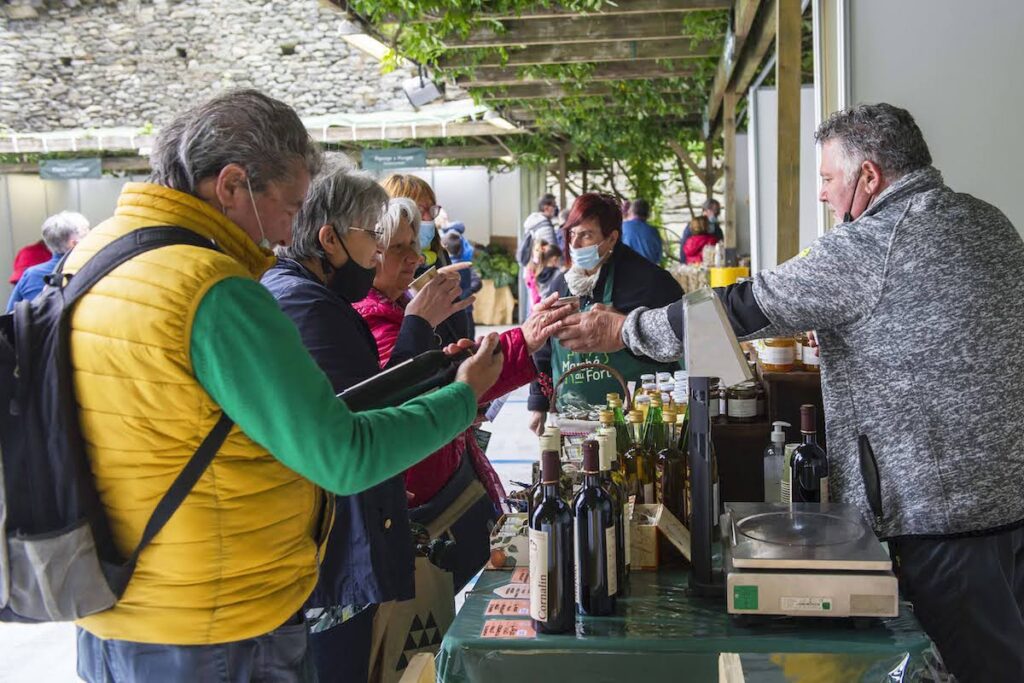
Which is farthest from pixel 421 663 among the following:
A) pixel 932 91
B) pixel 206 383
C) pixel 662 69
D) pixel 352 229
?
pixel 662 69

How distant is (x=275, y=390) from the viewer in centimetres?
141

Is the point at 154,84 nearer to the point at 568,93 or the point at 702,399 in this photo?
the point at 568,93

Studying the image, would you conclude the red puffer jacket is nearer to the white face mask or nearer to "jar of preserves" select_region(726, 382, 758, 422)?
"jar of preserves" select_region(726, 382, 758, 422)

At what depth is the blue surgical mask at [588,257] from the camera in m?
3.99

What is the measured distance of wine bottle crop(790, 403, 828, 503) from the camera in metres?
2.22

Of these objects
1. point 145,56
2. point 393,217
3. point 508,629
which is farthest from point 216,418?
point 145,56

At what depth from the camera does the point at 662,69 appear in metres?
9.58

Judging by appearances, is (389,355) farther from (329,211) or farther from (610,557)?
(610,557)

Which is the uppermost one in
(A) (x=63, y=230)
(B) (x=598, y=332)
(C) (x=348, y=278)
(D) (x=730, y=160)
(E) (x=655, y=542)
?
(D) (x=730, y=160)

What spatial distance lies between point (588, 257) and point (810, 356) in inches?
52.2

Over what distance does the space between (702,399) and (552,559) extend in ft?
1.42

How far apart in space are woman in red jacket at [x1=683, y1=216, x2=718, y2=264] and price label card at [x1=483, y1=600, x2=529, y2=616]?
33.5 feet

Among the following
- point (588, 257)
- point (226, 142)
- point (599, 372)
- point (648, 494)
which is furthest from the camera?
point (588, 257)

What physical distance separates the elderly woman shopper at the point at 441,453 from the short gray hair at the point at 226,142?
1.04 metres
